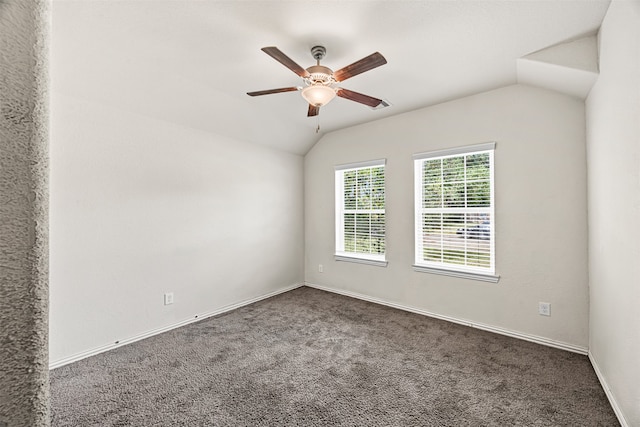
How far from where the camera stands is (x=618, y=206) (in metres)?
1.79

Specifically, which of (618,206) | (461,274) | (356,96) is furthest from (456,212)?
(356,96)

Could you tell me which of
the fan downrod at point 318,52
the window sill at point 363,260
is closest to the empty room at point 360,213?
the fan downrod at point 318,52

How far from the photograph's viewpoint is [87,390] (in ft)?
6.80

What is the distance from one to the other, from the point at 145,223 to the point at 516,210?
3.88 m

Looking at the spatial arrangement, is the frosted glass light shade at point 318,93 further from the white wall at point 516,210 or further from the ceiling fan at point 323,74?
the white wall at point 516,210

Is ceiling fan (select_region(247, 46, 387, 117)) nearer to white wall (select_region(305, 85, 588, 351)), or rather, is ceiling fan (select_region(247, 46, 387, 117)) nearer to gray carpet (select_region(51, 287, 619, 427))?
white wall (select_region(305, 85, 588, 351))

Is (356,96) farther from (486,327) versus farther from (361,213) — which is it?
(486,327)

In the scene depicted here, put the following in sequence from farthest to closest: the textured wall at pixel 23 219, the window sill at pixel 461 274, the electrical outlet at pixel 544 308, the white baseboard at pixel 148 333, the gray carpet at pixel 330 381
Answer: the window sill at pixel 461 274 < the electrical outlet at pixel 544 308 < the white baseboard at pixel 148 333 < the gray carpet at pixel 330 381 < the textured wall at pixel 23 219

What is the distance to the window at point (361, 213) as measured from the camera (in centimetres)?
406

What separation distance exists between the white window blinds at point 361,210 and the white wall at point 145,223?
110 cm

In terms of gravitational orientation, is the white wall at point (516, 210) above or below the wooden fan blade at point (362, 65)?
below

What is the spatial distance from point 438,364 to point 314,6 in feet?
9.55

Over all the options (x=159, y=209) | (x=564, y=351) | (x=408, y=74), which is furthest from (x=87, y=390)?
(x=564, y=351)

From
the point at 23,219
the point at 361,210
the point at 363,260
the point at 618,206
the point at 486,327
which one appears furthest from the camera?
the point at 361,210
